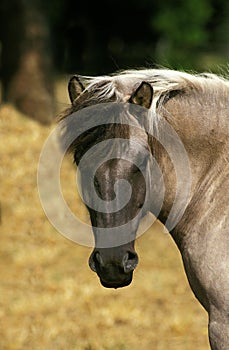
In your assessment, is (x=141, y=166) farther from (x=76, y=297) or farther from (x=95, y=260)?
(x=76, y=297)

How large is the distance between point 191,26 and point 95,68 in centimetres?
407

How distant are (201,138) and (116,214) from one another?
0.69 m

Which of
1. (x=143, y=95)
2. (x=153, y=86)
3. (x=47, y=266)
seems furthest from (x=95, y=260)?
(x=47, y=266)

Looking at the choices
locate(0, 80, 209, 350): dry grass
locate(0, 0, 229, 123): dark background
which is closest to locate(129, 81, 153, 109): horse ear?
locate(0, 80, 209, 350): dry grass

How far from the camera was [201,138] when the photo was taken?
394cm

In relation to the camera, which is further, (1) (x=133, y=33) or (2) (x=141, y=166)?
(1) (x=133, y=33)

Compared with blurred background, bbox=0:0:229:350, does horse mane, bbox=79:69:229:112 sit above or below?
above

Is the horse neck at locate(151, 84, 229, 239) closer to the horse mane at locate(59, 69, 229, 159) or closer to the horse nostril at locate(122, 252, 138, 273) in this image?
the horse mane at locate(59, 69, 229, 159)

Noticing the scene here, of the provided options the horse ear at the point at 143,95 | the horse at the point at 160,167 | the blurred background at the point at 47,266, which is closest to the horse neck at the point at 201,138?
the horse at the point at 160,167

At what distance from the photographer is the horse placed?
11.8 ft

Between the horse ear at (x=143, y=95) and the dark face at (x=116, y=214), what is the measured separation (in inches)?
9.5

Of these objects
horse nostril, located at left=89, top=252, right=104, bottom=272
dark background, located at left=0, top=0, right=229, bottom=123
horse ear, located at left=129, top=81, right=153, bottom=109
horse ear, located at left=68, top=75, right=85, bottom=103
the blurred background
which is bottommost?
dark background, located at left=0, top=0, right=229, bottom=123

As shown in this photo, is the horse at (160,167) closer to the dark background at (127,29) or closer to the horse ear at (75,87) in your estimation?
the horse ear at (75,87)

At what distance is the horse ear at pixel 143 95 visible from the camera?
3.64 metres
